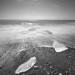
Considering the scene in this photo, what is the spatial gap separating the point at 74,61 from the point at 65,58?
9.7 inches

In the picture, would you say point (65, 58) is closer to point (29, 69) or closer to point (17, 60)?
point (29, 69)

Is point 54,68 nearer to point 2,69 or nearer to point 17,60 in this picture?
point 17,60

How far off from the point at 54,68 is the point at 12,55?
144 cm

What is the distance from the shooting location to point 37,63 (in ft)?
5.94

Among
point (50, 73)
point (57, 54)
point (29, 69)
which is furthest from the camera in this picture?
point (57, 54)

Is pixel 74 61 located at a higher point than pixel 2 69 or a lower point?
higher

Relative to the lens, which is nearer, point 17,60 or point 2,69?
point 2,69

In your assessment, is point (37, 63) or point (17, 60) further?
point (17, 60)

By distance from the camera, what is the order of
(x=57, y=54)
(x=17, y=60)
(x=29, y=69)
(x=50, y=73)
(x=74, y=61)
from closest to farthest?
(x=50, y=73) → (x=29, y=69) → (x=74, y=61) → (x=17, y=60) → (x=57, y=54)

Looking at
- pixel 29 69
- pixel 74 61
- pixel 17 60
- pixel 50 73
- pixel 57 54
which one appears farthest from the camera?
pixel 57 54

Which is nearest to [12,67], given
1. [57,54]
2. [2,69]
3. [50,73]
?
[2,69]

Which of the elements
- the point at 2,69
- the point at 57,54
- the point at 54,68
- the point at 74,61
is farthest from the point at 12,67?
the point at 74,61

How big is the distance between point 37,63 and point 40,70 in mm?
264

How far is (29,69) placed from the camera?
63.0 inches
